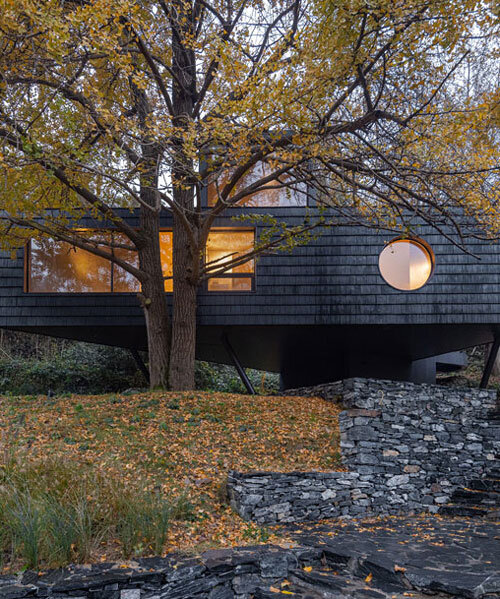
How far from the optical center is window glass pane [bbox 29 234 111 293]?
37.8ft

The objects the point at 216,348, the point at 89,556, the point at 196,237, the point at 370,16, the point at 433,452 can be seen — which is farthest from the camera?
the point at 216,348

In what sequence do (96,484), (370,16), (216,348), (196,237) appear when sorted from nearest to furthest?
(96,484) < (370,16) < (196,237) < (216,348)

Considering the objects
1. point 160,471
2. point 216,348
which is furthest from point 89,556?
point 216,348

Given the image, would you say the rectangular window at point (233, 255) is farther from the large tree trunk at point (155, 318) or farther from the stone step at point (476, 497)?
the stone step at point (476, 497)

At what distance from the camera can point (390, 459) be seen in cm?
788

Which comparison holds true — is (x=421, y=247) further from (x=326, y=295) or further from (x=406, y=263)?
(x=326, y=295)

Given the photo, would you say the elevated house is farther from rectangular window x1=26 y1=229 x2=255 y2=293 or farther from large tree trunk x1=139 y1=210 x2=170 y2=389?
large tree trunk x1=139 y1=210 x2=170 y2=389

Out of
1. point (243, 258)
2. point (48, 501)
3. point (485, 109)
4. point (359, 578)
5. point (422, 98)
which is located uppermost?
point (422, 98)

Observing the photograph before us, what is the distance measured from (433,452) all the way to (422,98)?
5407mm

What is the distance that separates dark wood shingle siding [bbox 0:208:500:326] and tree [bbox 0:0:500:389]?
82 centimetres

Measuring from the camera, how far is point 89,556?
455cm

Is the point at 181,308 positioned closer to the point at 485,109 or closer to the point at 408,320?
the point at 408,320

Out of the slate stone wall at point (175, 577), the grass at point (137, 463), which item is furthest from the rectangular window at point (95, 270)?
the slate stone wall at point (175, 577)

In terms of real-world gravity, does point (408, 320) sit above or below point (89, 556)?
above
